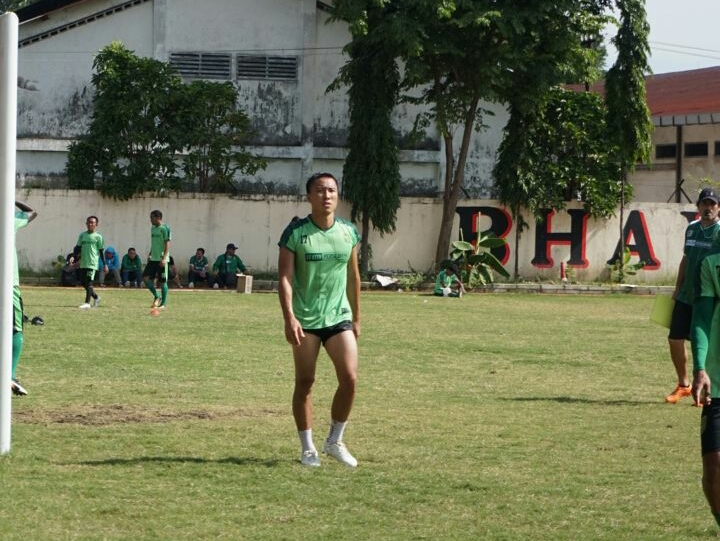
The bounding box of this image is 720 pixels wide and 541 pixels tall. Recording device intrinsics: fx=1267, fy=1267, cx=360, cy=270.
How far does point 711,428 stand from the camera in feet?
20.9

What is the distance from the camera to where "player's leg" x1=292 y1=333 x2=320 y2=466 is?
877 centimetres

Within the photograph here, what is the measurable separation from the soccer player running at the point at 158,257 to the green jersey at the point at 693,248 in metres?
13.5

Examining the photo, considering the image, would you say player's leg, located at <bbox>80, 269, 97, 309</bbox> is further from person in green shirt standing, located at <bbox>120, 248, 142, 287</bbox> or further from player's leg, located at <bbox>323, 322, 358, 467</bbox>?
player's leg, located at <bbox>323, 322, 358, 467</bbox>

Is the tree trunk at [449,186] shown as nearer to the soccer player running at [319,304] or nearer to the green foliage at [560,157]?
the green foliage at [560,157]

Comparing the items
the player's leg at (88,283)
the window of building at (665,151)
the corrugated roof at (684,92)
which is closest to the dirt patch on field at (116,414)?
the player's leg at (88,283)

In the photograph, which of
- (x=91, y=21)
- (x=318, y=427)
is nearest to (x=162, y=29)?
(x=91, y=21)

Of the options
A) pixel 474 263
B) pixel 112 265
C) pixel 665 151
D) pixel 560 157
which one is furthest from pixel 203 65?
pixel 665 151

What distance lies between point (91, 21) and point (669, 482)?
33815mm

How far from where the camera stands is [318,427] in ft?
34.9

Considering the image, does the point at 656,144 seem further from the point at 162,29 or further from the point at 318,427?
the point at 318,427

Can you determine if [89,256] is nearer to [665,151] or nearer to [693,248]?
[693,248]

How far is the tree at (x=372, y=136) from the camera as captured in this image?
3541 cm

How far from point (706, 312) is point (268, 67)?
110 feet

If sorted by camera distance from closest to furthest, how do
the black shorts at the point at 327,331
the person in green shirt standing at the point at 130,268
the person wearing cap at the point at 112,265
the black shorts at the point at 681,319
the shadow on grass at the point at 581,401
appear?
the black shorts at the point at 327,331, the black shorts at the point at 681,319, the shadow on grass at the point at 581,401, the person in green shirt standing at the point at 130,268, the person wearing cap at the point at 112,265
